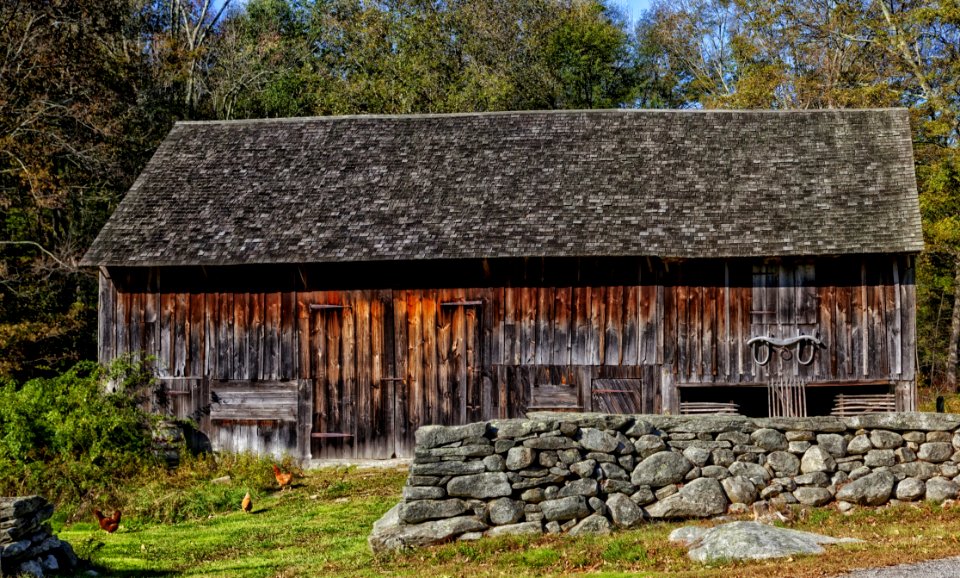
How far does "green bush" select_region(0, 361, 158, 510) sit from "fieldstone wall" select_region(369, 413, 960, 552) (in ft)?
25.9

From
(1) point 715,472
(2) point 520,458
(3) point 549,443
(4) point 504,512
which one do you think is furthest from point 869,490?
(4) point 504,512

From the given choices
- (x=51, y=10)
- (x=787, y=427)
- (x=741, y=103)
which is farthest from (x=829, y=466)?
(x=741, y=103)

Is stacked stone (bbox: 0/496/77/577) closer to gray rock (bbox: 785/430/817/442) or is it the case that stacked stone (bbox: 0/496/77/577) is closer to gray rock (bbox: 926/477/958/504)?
gray rock (bbox: 785/430/817/442)

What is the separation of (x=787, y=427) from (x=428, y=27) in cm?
3166

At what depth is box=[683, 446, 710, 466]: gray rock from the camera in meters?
13.9

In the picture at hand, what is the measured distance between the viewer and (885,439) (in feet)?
46.2

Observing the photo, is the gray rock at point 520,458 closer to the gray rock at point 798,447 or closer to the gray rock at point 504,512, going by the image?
the gray rock at point 504,512

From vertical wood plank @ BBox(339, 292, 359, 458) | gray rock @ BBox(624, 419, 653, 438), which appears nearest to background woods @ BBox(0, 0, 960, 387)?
vertical wood plank @ BBox(339, 292, 359, 458)

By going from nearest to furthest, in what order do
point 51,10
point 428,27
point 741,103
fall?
Result: point 51,10 → point 741,103 → point 428,27

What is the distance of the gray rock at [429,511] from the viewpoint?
13.4 m

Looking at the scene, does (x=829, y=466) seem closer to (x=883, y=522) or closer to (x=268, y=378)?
(x=883, y=522)

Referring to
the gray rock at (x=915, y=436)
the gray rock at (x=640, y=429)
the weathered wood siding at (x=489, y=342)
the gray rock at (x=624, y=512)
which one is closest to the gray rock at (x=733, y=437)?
the gray rock at (x=640, y=429)

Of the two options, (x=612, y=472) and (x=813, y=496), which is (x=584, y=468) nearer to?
(x=612, y=472)

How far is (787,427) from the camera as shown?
46.2 ft
